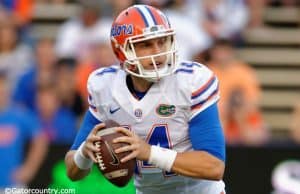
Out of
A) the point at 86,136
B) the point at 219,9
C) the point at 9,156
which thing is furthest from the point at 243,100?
the point at 86,136

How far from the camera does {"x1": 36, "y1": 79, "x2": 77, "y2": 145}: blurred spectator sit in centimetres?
838

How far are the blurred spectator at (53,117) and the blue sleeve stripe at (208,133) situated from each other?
152 inches

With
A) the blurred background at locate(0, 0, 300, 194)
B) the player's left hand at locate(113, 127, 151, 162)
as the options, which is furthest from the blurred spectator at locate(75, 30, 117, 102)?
the player's left hand at locate(113, 127, 151, 162)

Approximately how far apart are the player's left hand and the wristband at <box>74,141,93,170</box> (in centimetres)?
39

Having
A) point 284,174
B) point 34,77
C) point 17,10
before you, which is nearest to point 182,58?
point 34,77

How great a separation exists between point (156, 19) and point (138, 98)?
0.41m

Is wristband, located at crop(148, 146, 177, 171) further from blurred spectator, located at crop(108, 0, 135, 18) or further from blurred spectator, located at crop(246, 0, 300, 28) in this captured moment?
blurred spectator, located at crop(246, 0, 300, 28)

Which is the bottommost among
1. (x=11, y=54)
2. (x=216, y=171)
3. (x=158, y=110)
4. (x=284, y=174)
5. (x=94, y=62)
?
(x=284, y=174)

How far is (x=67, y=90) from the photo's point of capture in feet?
28.1

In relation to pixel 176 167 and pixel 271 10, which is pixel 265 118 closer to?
pixel 271 10

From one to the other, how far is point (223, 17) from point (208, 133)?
5.26 metres

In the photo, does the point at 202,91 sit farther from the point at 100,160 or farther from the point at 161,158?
the point at 100,160

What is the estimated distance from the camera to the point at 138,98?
185 inches

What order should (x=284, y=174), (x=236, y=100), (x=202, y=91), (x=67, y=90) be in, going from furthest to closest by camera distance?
1. (x=67, y=90)
2. (x=236, y=100)
3. (x=284, y=174)
4. (x=202, y=91)
